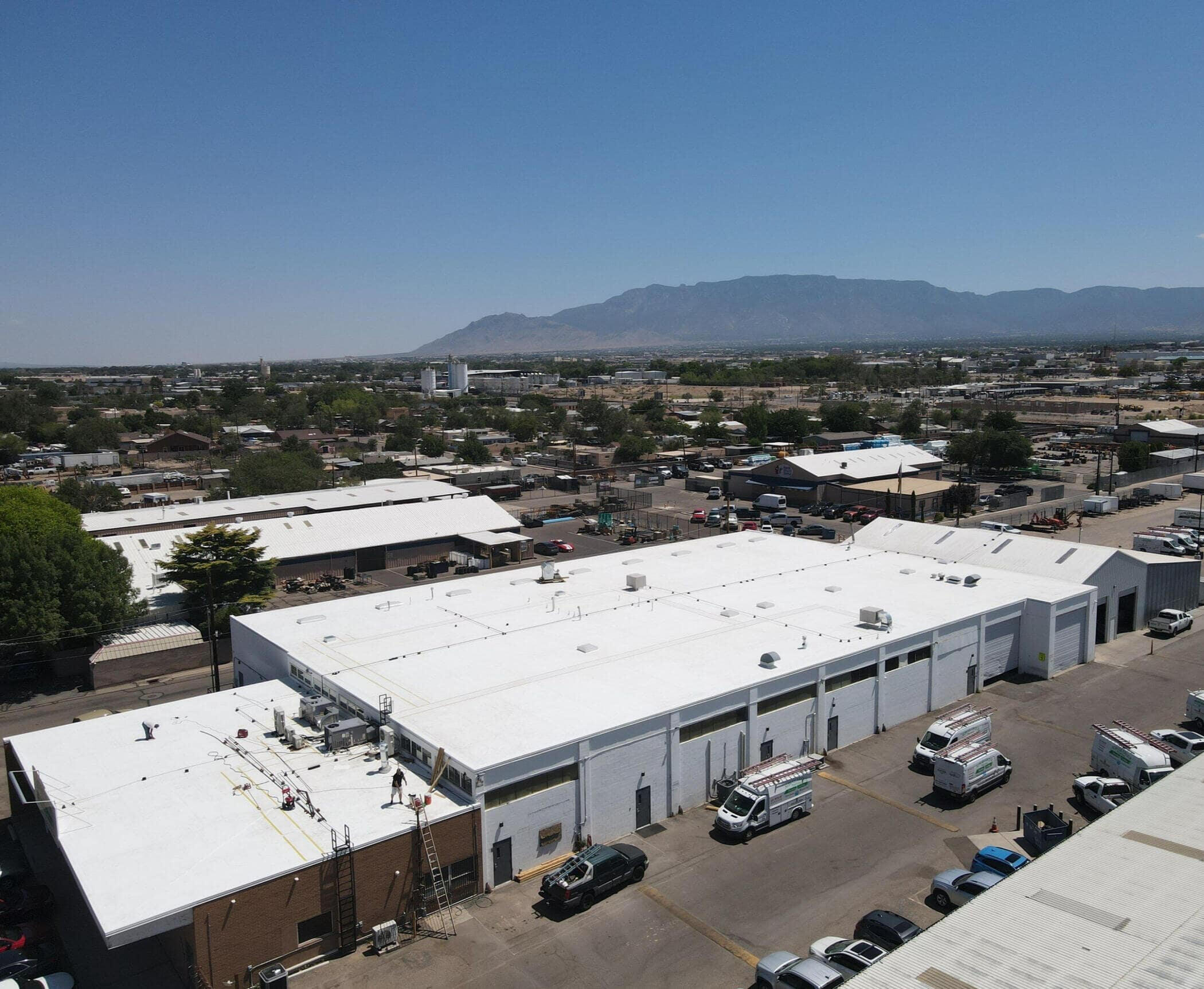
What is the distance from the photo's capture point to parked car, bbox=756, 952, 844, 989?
13414 millimetres

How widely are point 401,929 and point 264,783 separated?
4444mm

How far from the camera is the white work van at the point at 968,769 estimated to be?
20.2m

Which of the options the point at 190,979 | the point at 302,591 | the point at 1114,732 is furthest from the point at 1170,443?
the point at 190,979

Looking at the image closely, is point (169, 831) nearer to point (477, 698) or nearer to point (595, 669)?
point (477, 698)

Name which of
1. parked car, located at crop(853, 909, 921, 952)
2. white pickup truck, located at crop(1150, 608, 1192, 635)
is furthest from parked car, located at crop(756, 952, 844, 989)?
white pickup truck, located at crop(1150, 608, 1192, 635)

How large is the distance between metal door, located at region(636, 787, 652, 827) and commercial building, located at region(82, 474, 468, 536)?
3260 cm

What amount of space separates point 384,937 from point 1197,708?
72.7ft

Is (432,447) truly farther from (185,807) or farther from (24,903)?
(24,903)

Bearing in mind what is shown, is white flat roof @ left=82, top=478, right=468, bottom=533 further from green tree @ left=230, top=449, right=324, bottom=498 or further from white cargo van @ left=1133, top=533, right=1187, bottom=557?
white cargo van @ left=1133, top=533, right=1187, bottom=557

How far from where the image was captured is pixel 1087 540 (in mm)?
48656

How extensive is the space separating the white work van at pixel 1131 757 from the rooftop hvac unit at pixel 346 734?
17608 millimetres

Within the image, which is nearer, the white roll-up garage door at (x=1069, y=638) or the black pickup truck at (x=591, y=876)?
the black pickup truck at (x=591, y=876)

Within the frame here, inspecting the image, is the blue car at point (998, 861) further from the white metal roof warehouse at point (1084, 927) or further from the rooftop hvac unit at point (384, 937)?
the rooftop hvac unit at point (384, 937)

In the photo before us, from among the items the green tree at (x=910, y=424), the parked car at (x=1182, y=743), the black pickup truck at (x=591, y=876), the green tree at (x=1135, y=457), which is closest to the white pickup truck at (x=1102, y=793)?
the parked car at (x=1182, y=743)
